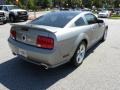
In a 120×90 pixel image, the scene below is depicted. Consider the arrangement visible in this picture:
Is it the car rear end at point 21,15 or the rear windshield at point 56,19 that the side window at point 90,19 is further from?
the car rear end at point 21,15

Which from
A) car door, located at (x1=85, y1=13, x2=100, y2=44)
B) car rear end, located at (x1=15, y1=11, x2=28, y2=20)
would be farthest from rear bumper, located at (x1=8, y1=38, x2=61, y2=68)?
car rear end, located at (x1=15, y1=11, x2=28, y2=20)

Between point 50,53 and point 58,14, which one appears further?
point 58,14

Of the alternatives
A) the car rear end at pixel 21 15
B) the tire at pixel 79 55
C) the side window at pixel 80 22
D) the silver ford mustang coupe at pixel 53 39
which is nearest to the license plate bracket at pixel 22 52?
the silver ford mustang coupe at pixel 53 39

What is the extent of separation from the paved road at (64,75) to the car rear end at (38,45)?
45cm

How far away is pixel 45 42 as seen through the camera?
4.73 m

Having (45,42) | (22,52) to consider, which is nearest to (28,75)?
(22,52)

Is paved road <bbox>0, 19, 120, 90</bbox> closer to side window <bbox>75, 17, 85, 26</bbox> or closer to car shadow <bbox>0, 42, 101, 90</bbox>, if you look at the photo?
car shadow <bbox>0, 42, 101, 90</bbox>

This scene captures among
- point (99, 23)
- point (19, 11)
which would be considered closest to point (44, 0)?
point (19, 11)

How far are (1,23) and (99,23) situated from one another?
38.1 feet

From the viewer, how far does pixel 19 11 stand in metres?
20.8

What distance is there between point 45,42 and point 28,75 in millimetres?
1036

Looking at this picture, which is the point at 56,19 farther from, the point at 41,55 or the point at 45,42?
the point at 41,55

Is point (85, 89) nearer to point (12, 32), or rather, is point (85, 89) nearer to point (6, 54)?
point (12, 32)

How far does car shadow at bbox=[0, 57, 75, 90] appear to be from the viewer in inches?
184
